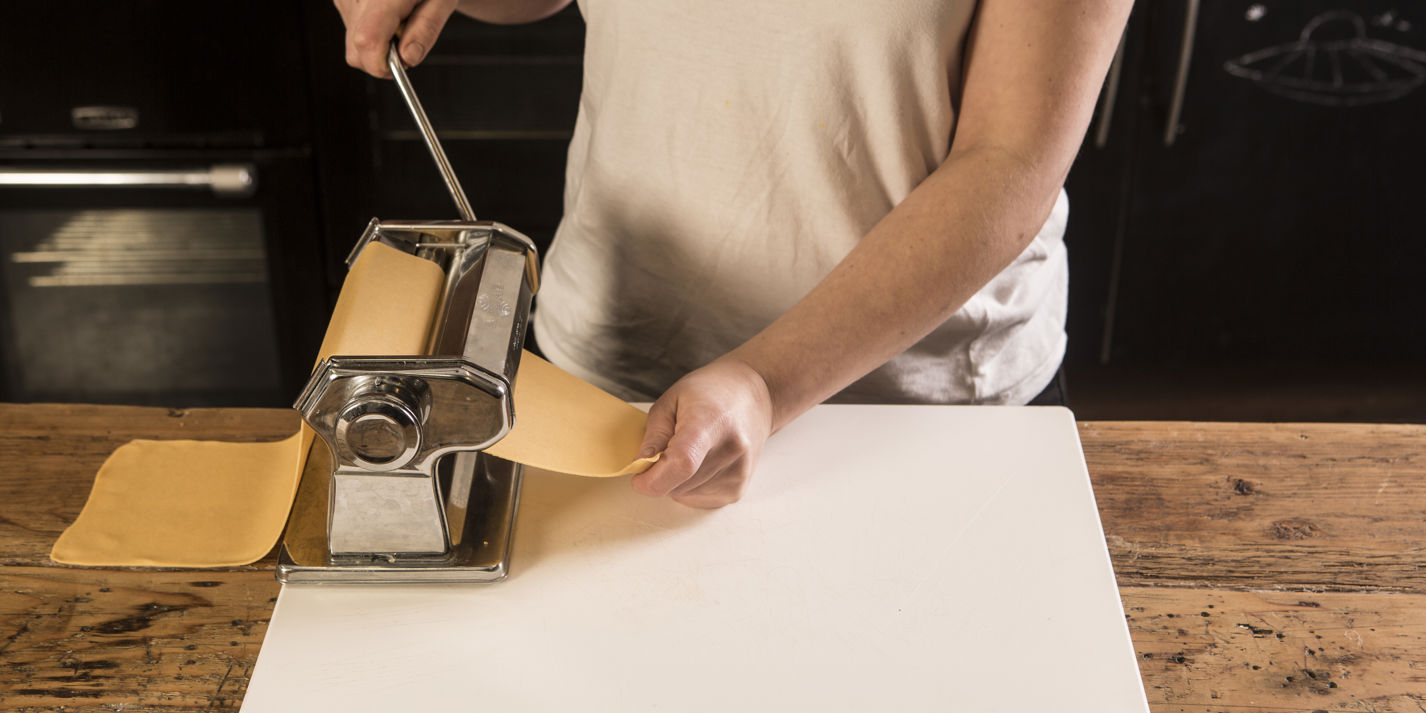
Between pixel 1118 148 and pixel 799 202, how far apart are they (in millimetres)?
1103

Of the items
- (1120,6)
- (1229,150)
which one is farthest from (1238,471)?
(1229,150)

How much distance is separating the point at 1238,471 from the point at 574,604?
1.65 ft

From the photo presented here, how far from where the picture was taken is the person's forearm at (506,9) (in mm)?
1043

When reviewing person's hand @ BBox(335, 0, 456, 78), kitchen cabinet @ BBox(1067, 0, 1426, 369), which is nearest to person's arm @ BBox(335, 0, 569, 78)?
person's hand @ BBox(335, 0, 456, 78)

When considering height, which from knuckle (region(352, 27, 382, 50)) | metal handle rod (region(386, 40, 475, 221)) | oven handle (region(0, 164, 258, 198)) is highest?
knuckle (region(352, 27, 382, 50))

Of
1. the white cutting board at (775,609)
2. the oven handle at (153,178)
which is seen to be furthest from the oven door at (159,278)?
the white cutting board at (775,609)

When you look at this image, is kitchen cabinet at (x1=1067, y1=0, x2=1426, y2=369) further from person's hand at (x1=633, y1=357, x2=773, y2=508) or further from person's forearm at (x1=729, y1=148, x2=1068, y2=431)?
person's hand at (x1=633, y1=357, x2=773, y2=508)

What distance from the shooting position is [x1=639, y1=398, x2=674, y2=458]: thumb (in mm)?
702

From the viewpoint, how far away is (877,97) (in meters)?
0.88

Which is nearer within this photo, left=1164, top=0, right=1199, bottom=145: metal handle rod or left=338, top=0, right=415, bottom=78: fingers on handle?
left=338, top=0, right=415, bottom=78: fingers on handle

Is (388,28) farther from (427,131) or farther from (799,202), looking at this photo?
(799,202)

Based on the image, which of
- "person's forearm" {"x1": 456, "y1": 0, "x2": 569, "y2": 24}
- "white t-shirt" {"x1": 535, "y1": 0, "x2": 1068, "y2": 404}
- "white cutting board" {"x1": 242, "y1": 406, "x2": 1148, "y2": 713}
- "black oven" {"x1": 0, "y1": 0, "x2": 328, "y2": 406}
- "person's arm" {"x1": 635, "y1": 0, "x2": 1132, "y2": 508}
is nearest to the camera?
"white cutting board" {"x1": 242, "y1": 406, "x2": 1148, "y2": 713}

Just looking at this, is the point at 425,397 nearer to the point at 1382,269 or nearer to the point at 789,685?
the point at 789,685

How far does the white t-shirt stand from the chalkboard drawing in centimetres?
99
